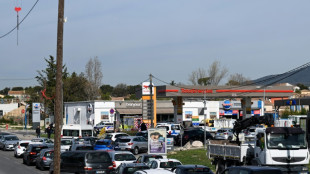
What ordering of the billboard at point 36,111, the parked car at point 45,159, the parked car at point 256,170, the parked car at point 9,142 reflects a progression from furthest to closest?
the billboard at point 36,111, the parked car at point 9,142, the parked car at point 45,159, the parked car at point 256,170

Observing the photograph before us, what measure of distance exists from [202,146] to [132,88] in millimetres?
152447

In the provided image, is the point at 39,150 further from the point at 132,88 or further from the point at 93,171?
the point at 132,88

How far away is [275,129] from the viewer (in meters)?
21.4

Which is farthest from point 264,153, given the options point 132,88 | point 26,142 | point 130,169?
point 132,88

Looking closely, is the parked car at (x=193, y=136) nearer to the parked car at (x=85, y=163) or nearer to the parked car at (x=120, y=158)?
the parked car at (x=120, y=158)

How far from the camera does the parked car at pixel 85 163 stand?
2331 cm

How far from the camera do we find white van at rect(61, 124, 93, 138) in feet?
149

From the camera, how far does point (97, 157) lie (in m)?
23.9

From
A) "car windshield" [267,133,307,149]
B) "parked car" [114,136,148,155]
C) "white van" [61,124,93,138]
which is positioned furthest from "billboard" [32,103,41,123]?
"car windshield" [267,133,307,149]

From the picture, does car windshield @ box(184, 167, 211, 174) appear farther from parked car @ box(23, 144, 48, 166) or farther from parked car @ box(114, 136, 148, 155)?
parked car @ box(114, 136, 148, 155)

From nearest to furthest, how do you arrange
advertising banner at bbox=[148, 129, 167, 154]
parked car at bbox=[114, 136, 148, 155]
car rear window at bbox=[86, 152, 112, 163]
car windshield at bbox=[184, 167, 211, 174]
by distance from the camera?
car windshield at bbox=[184, 167, 211, 174] → car rear window at bbox=[86, 152, 112, 163] → advertising banner at bbox=[148, 129, 167, 154] → parked car at bbox=[114, 136, 148, 155]

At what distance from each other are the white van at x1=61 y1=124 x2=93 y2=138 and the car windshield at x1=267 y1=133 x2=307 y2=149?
26937 millimetres

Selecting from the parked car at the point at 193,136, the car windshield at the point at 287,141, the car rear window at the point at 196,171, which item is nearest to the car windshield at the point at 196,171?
the car rear window at the point at 196,171

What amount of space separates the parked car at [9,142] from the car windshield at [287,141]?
35.7 m
